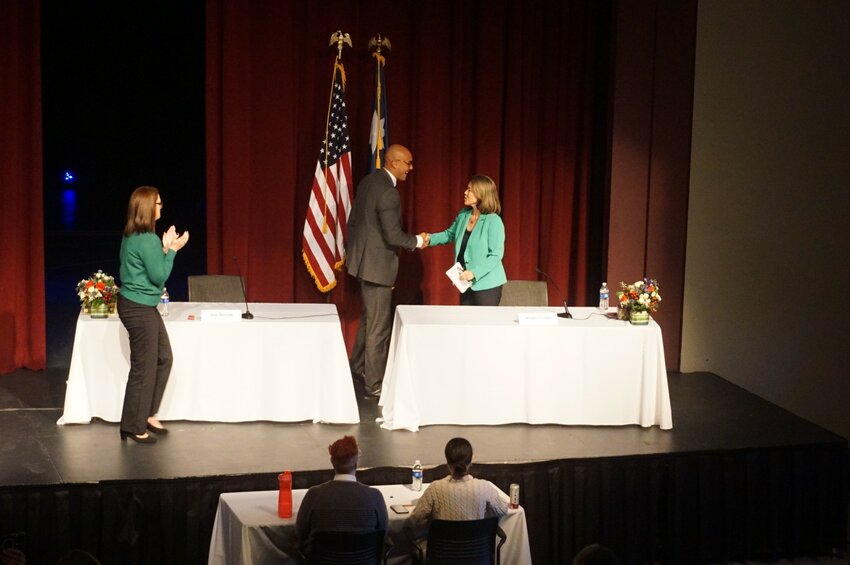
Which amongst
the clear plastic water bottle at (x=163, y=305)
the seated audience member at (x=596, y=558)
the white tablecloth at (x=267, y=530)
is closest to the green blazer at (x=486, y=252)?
the clear plastic water bottle at (x=163, y=305)

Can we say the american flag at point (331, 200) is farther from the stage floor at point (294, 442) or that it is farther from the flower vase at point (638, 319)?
the flower vase at point (638, 319)

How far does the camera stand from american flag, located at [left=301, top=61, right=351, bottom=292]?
7.99 metres

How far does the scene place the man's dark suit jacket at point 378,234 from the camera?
723 centimetres

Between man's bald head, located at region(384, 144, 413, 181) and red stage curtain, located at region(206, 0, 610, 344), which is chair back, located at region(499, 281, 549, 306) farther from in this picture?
red stage curtain, located at region(206, 0, 610, 344)

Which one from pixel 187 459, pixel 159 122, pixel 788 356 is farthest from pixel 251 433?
pixel 159 122

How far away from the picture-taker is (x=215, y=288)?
→ 721 cm

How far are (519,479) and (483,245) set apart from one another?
6.54ft

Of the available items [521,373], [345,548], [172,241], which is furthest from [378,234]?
[345,548]

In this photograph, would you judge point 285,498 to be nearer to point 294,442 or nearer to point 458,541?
point 458,541

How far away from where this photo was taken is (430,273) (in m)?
8.71

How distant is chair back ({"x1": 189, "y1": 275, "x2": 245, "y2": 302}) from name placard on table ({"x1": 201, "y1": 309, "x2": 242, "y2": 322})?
0.78 m

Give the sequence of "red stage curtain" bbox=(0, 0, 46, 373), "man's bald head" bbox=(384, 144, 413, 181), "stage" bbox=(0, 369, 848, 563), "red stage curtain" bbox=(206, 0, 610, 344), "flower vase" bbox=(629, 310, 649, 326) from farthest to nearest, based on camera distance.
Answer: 1. "red stage curtain" bbox=(206, 0, 610, 344)
2. "red stage curtain" bbox=(0, 0, 46, 373)
3. "man's bald head" bbox=(384, 144, 413, 181)
4. "flower vase" bbox=(629, 310, 649, 326)
5. "stage" bbox=(0, 369, 848, 563)

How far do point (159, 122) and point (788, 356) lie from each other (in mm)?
7775

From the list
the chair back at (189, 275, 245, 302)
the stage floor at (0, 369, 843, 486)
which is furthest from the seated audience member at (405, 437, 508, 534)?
the chair back at (189, 275, 245, 302)
